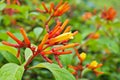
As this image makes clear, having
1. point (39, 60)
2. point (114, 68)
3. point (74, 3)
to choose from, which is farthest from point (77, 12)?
point (39, 60)

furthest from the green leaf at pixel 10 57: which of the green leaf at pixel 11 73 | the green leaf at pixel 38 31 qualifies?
the green leaf at pixel 38 31

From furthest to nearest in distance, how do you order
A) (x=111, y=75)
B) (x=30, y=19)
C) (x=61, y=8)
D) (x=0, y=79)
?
(x=111, y=75) → (x=30, y=19) → (x=61, y=8) → (x=0, y=79)

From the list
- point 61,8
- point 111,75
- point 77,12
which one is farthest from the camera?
point 77,12

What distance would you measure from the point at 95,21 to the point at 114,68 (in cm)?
49

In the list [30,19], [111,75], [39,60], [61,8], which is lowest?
[61,8]

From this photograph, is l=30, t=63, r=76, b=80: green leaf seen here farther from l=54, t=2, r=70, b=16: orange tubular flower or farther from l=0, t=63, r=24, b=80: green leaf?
l=54, t=2, r=70, b=16: orange tubular flower

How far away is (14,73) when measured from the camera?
1098 millimetres

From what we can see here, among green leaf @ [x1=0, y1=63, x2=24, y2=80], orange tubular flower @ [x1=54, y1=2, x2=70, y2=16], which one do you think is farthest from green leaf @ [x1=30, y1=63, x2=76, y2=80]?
orange tubular flower @ [x1=54, y1=2, x2=70, y2=16]

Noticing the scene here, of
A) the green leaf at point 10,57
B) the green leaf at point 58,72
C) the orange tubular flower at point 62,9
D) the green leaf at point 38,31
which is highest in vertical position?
the green leaf at point 38,31

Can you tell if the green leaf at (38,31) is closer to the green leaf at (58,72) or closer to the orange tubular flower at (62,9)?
the orange tubular flower at (62,9)

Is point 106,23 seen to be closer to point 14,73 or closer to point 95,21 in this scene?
point 95,21

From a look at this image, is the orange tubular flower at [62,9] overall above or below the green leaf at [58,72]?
above

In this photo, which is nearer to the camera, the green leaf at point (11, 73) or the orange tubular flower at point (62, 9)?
the green leaf at point (11, 73)

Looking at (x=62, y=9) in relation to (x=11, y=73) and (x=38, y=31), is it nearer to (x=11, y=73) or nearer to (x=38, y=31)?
(x=11, y=73)
